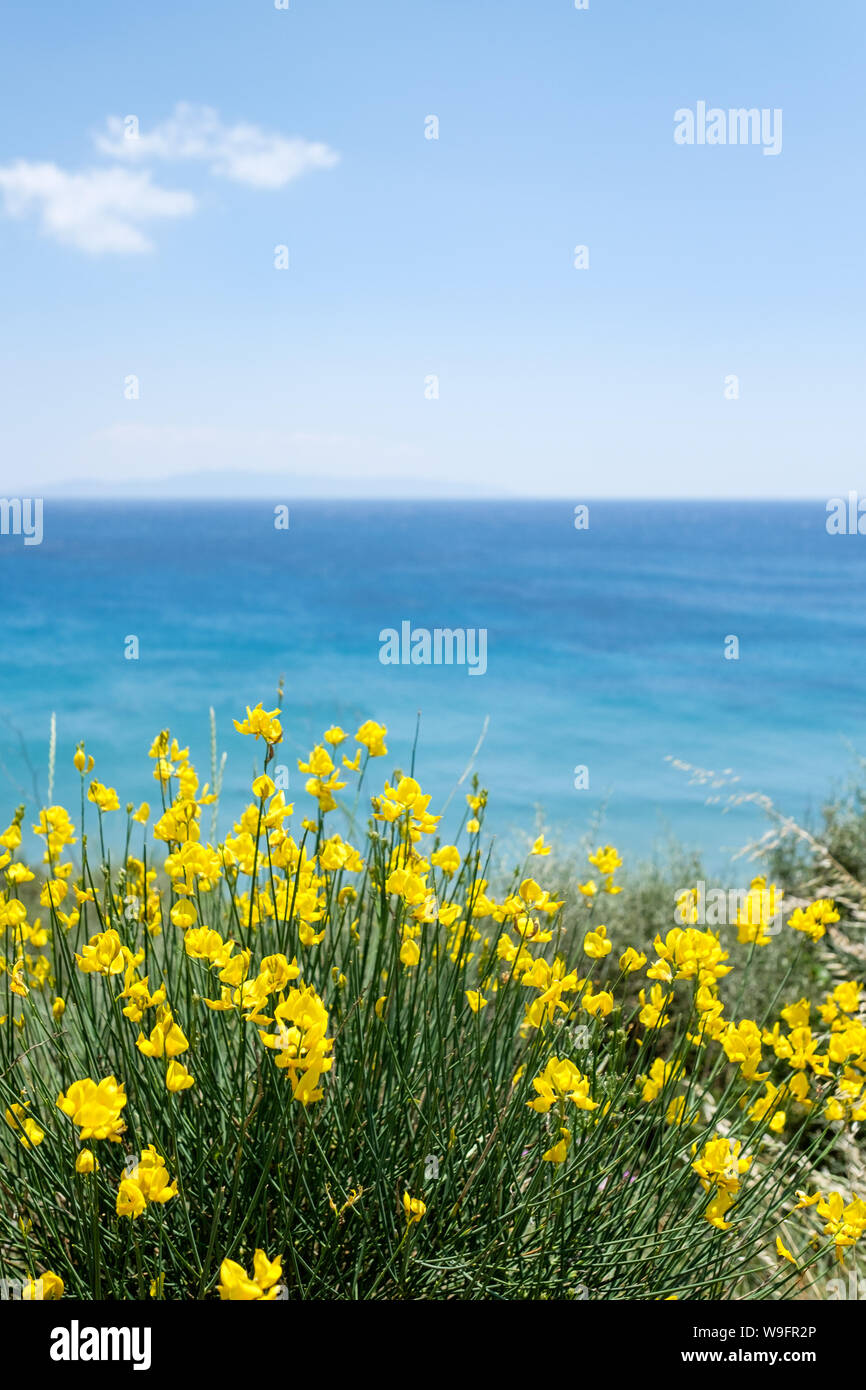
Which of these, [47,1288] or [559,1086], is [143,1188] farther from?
[559,1086]

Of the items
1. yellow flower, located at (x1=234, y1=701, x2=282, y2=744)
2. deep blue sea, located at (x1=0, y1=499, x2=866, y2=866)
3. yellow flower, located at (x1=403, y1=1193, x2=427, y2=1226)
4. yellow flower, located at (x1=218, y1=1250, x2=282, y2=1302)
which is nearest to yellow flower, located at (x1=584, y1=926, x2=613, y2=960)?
yellow flower, located at (x1=403, y1=1193, x2=427, y2=1226)

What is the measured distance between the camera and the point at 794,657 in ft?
91.7

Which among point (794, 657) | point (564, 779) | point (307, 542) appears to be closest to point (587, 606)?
point (794, 657)

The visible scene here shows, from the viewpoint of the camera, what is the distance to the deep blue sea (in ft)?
59.1

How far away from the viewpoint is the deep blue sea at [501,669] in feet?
59.1

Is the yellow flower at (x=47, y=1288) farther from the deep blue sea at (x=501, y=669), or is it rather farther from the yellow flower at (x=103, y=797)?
the deep blue sea at (x=501, y=669)

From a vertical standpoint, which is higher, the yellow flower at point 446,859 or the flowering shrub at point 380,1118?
the yellow flower at point 446,859

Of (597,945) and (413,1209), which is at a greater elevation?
(597,945)

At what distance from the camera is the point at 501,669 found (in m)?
28.3

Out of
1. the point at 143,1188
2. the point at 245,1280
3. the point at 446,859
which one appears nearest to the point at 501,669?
the point at 446,859

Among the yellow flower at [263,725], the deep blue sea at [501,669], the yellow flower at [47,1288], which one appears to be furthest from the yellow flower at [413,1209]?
the deep blue sea at [501,669]
